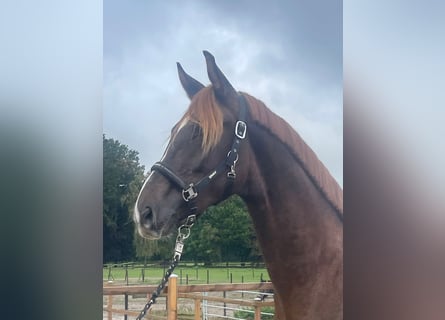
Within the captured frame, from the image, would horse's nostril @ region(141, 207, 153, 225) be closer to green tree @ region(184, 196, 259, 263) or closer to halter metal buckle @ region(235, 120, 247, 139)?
green tree @ region(184, 196, 259, 263)

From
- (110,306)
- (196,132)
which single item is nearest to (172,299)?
(110,306)

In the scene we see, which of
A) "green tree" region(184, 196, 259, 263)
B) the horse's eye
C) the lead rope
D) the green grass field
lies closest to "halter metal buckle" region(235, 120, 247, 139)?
the horse's eye

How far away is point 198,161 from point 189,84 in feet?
1.17

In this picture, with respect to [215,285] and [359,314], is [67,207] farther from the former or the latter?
[359,314]

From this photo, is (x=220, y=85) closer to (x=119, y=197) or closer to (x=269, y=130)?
(x=269, y=130)

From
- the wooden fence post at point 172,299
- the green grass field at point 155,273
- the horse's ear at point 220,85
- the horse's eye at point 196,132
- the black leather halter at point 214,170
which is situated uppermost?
the horse's ear at point 220,85

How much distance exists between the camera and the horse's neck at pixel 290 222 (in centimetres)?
247

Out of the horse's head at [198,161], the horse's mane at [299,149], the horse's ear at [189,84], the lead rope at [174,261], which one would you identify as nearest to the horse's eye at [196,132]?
the horse's head at [198,161]

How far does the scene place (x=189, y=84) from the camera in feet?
8.01

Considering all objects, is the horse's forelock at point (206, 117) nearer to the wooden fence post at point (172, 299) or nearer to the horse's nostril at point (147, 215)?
the horse's nostril at point (147, 215)

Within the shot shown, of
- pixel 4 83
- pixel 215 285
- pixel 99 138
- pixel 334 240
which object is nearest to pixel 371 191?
pixel 334 240

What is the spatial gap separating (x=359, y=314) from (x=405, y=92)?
3.45 feet

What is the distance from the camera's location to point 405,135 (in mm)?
2508

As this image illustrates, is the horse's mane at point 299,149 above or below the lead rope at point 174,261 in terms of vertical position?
above
